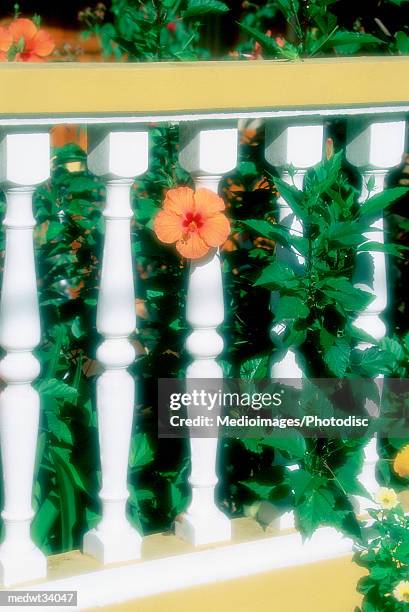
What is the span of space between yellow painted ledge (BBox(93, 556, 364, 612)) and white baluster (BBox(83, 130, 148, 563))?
4.5 inches

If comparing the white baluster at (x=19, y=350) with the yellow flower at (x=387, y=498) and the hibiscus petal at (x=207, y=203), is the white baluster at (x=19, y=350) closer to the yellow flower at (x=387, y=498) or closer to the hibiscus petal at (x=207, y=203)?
the hibiscus petal at (x=207, y=203)

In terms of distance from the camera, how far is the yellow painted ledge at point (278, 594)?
239cm

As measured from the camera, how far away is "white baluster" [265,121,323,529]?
2412 mm

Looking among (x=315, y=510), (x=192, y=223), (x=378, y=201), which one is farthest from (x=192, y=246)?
(x=315, y=510)

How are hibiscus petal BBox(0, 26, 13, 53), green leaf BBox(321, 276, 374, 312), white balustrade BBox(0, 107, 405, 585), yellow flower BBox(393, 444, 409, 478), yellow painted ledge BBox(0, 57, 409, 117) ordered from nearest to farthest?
yellow painted ledge BBox(0, 57, 409, 117), white balustrade BBox(0, 107, 405, 585), green leaf BBox(321, 276, 374, 312), yellow flower BBox(393, 444, 409, 478), hibiscus petal BBox(0, 26, 13, 53)

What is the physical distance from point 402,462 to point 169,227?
0.81m

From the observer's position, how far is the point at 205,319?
2.42m

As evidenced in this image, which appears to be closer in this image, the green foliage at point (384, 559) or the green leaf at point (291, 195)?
the green leaf at point (291, 195)

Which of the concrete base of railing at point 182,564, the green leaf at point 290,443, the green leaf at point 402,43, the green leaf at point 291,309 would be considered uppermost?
the green leaf at point 402,43

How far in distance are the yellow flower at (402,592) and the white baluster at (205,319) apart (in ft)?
1.20

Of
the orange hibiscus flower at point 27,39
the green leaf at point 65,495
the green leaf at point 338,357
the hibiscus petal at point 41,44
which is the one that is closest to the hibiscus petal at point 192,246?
the green leaf at point 338,357

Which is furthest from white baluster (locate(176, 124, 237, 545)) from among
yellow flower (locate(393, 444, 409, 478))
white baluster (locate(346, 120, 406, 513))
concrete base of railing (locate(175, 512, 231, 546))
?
yellow flower (locate(393, 444, 409, 478))

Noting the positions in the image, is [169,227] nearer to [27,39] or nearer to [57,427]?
[57,427]

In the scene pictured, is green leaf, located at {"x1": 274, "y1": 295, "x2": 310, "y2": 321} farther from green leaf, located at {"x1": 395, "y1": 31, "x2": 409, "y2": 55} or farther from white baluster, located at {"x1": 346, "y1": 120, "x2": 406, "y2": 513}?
green leaf, located at {"x1": 395, "y1": 31, "x2": 409, "y2": 55}
